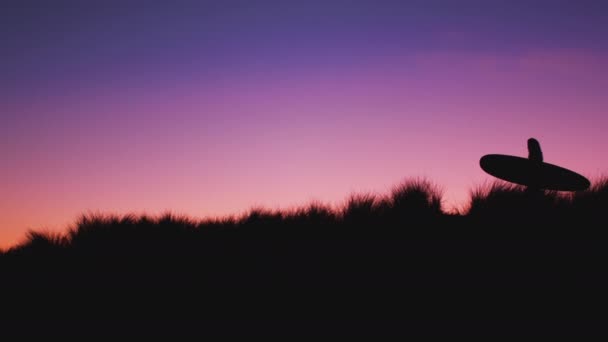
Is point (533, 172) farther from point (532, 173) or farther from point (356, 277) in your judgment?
point (356, 277)

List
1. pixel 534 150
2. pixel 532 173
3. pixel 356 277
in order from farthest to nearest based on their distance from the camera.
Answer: pixel 534 150 → pixel 532 173 → pixel 356 277

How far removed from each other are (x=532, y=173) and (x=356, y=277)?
3.48 meters

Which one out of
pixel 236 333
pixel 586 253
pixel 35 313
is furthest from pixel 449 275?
pixel 35 313

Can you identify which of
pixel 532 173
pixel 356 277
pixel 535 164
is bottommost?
pixel 356 277

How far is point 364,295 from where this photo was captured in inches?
195

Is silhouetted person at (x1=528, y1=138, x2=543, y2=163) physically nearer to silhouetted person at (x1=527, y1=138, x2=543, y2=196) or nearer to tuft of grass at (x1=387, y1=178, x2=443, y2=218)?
silhouetted person at (x1=527, y1=138, x2=543, y2=196)

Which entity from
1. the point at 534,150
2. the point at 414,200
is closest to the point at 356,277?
the point at 414,200

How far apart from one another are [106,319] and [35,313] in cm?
116

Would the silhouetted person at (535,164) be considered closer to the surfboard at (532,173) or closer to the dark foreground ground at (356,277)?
the surfboard at (532,173)

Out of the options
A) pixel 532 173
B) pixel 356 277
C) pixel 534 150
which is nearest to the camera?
pixel 356 277

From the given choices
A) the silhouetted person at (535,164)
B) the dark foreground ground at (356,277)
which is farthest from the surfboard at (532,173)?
the dark foreground ground at (356,277)

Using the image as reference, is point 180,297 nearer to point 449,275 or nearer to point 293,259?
Result: point 293,259

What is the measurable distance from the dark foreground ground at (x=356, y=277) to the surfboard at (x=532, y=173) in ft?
0.70

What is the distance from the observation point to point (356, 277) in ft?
17.2
